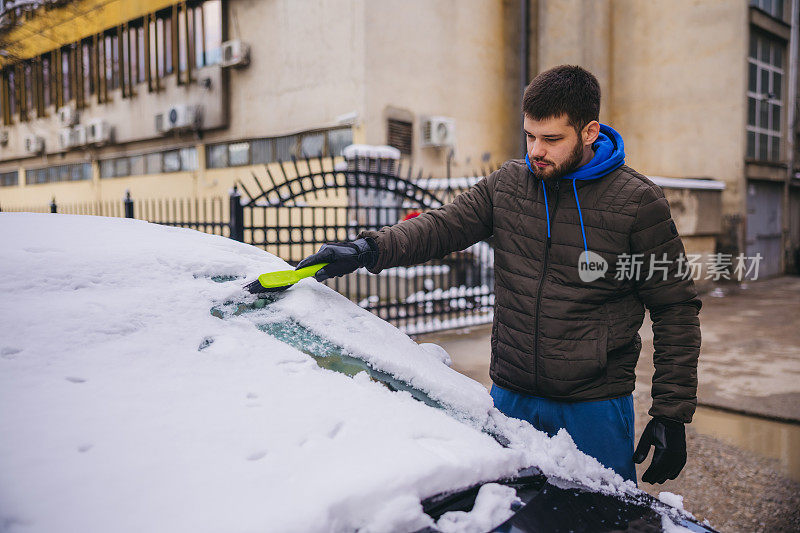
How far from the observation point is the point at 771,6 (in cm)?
1376

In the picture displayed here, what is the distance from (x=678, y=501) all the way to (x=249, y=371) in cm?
122

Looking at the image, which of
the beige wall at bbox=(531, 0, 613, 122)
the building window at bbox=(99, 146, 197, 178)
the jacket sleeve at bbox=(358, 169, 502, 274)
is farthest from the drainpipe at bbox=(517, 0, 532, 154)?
the jacket sleeve at bbox=(358, 169, 502, 274)

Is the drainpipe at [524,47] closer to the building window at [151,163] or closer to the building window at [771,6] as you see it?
the building window at [771,6]

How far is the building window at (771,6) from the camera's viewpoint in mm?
13065

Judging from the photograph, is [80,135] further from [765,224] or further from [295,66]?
[765,224]

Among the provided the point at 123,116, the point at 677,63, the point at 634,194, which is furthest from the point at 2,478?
the point at 123,116

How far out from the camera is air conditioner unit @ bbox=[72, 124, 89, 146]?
16.7 metres

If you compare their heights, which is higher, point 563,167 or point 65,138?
point 65,138

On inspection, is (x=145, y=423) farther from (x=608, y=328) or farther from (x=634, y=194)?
(x=634, y=194)

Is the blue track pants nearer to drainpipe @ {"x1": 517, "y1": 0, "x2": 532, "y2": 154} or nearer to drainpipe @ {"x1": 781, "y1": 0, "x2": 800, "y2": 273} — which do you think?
drainpipe @ {"x1": 517, "y1": 0, "x2": 532, "y2": 154}

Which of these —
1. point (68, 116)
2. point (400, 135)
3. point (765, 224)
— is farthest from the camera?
point (68, 116)

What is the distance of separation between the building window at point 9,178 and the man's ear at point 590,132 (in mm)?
24497

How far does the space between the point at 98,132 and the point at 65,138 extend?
6.19ft

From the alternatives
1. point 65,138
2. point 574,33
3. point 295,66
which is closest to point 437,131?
point 295,66
